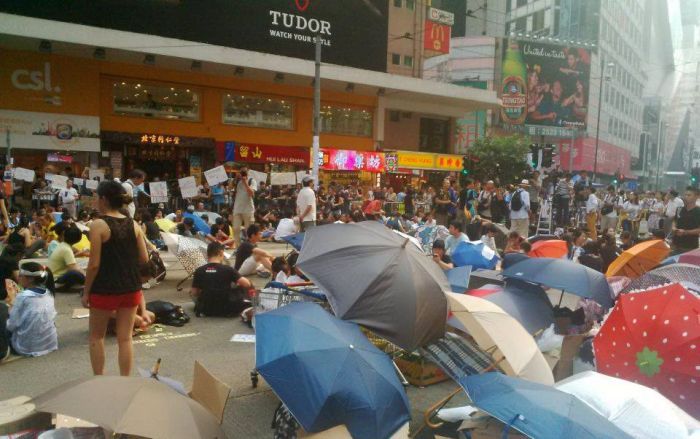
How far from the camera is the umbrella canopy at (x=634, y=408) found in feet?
9.41

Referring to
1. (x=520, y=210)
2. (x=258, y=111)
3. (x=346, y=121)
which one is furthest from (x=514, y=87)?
(x=520, y=210)

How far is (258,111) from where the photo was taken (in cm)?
2664

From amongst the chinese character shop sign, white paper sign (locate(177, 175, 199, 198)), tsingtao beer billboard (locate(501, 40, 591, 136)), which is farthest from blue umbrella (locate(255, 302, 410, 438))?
tsingtao beer billboard (locate(501, 40, 591, 136))

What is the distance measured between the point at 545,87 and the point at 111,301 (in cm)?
5253

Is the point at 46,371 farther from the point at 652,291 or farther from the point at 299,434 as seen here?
the point at 652,291

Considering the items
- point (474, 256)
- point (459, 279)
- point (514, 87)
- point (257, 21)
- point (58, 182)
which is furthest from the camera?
point (514, 87)

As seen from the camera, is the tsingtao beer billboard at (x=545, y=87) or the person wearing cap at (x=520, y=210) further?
the tsingtao beer billboard at (x=545, y=87)

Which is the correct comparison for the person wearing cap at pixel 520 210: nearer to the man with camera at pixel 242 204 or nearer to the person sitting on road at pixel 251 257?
the man with camera at pixel 242 204

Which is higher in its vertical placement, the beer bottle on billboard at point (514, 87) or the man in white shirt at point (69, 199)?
the beer bottle on billboard at point (514, 87)

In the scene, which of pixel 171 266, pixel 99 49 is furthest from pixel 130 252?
pixel 99 49

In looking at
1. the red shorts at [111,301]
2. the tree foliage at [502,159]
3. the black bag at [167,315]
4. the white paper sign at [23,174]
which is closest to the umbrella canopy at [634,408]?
the red shorts at [111,301]

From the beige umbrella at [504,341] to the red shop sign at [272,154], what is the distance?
2232 cm

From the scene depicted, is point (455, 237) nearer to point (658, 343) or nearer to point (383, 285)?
point (383, 285)

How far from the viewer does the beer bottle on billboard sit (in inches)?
1930
